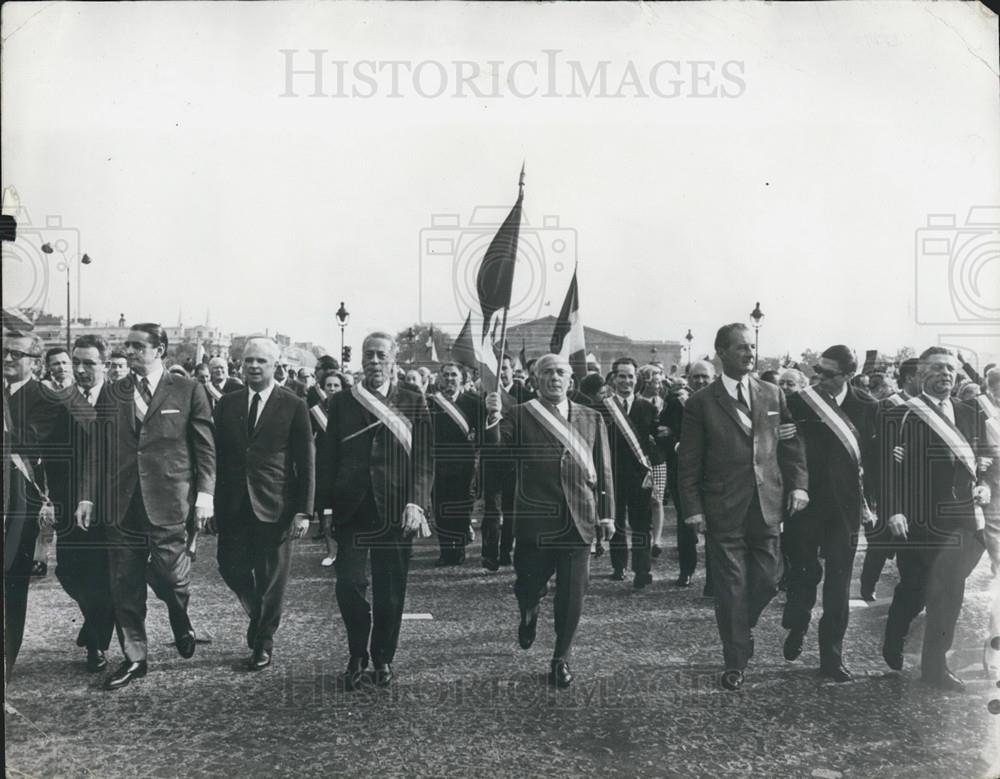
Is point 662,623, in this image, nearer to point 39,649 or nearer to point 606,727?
point 606,727

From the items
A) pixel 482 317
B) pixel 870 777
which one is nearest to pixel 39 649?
pixel 482 317

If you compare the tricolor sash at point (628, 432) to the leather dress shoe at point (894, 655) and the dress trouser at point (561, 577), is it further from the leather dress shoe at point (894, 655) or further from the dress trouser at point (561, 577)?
the leather dress shoe at point (894, 655)

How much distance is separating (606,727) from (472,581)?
142 centimetres

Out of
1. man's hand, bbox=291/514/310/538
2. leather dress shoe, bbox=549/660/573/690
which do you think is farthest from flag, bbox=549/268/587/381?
man's hand, bbox=291/514/310/538

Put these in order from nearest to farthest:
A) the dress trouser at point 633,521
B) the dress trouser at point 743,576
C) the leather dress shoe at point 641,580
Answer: the dress trouser at point 743,576
the leather dress shoe at point 641,580
the dress trouser at point 633,521

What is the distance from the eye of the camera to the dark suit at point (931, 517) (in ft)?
16.0

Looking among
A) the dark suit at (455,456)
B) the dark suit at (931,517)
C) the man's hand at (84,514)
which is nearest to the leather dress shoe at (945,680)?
the dark suit at (931,517)

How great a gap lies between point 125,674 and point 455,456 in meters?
2.36

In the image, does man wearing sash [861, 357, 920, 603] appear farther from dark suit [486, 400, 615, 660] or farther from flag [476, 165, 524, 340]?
flag [476, 165, 524, 340]

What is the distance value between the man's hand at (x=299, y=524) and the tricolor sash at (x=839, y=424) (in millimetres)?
3179

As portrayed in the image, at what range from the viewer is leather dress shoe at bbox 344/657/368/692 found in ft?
15.4

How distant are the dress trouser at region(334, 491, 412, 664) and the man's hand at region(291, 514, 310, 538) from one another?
276 mm

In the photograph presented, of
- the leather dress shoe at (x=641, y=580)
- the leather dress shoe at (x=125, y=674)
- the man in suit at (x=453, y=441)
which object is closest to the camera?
the leather dress shoe at (x=125, y=674)

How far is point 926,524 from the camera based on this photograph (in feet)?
16.2
